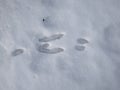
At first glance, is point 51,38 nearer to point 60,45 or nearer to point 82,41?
point 60,45

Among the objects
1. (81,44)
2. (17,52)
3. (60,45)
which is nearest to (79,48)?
(81,44)

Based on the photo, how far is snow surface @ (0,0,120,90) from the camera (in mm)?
1519

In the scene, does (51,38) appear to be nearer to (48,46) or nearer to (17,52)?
(48,46)

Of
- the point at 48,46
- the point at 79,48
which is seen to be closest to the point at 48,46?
the point at 48,46

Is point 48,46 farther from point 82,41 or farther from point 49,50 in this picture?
→ point 82,41

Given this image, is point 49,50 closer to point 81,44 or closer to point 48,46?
point 48,46

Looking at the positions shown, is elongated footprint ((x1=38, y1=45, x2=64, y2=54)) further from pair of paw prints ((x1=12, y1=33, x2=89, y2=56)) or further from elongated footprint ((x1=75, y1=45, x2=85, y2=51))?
elongated footprint ((x1=75, y1=45, x2=85, y2=51))

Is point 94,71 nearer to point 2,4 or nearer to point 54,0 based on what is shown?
point 54,0

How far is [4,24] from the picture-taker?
1.68 metres

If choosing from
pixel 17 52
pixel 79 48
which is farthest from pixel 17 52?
pixel 79 48

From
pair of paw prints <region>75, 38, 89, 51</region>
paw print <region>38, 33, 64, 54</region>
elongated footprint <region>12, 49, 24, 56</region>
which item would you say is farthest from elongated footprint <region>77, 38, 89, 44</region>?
elongated footprint <region>12, 49, 24, 56</region>

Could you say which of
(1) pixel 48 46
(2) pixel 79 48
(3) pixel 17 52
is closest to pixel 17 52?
(3) pixel 17 52

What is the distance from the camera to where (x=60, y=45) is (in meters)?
1.64

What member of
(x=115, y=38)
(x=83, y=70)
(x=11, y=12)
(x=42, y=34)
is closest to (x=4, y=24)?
(x=11, y=12)
